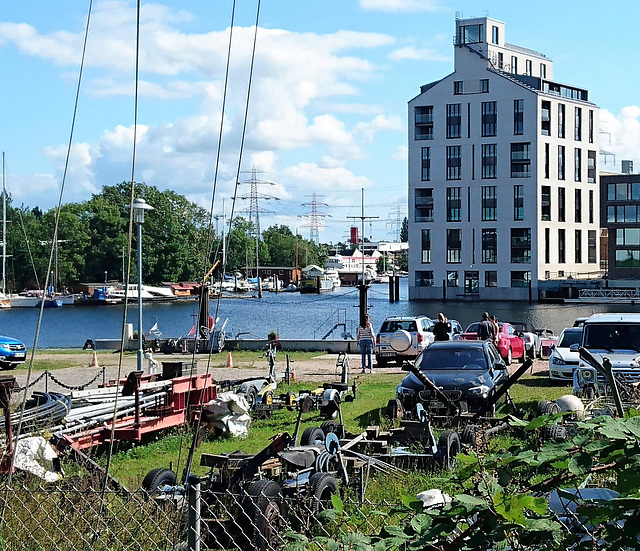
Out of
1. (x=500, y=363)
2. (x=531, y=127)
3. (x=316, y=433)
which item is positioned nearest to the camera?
(x=316, y=433)

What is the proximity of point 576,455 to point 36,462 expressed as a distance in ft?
24.7

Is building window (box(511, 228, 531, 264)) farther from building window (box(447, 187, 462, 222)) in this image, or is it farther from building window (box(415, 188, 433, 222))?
building window (box(415, 188, 433, 222))

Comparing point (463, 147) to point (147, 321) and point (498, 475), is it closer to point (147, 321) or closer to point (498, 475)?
point (147, 321)

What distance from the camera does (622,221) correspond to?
97.4 m

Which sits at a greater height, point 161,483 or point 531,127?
point 531,127

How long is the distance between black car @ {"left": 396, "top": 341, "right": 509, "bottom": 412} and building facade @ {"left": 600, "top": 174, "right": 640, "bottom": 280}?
3336 inches

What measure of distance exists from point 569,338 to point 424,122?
264 ft

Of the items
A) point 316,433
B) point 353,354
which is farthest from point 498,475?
point 353,354

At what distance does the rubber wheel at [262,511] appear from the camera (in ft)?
24.7

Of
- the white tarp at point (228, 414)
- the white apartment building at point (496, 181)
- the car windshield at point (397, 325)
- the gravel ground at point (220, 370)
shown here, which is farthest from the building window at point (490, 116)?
the white tarp at point (228, 414)

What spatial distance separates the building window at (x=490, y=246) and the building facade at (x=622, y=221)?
39.3ft

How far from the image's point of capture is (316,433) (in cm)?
1170

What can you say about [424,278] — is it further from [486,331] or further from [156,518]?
[156,518]

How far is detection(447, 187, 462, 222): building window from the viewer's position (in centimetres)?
10119
